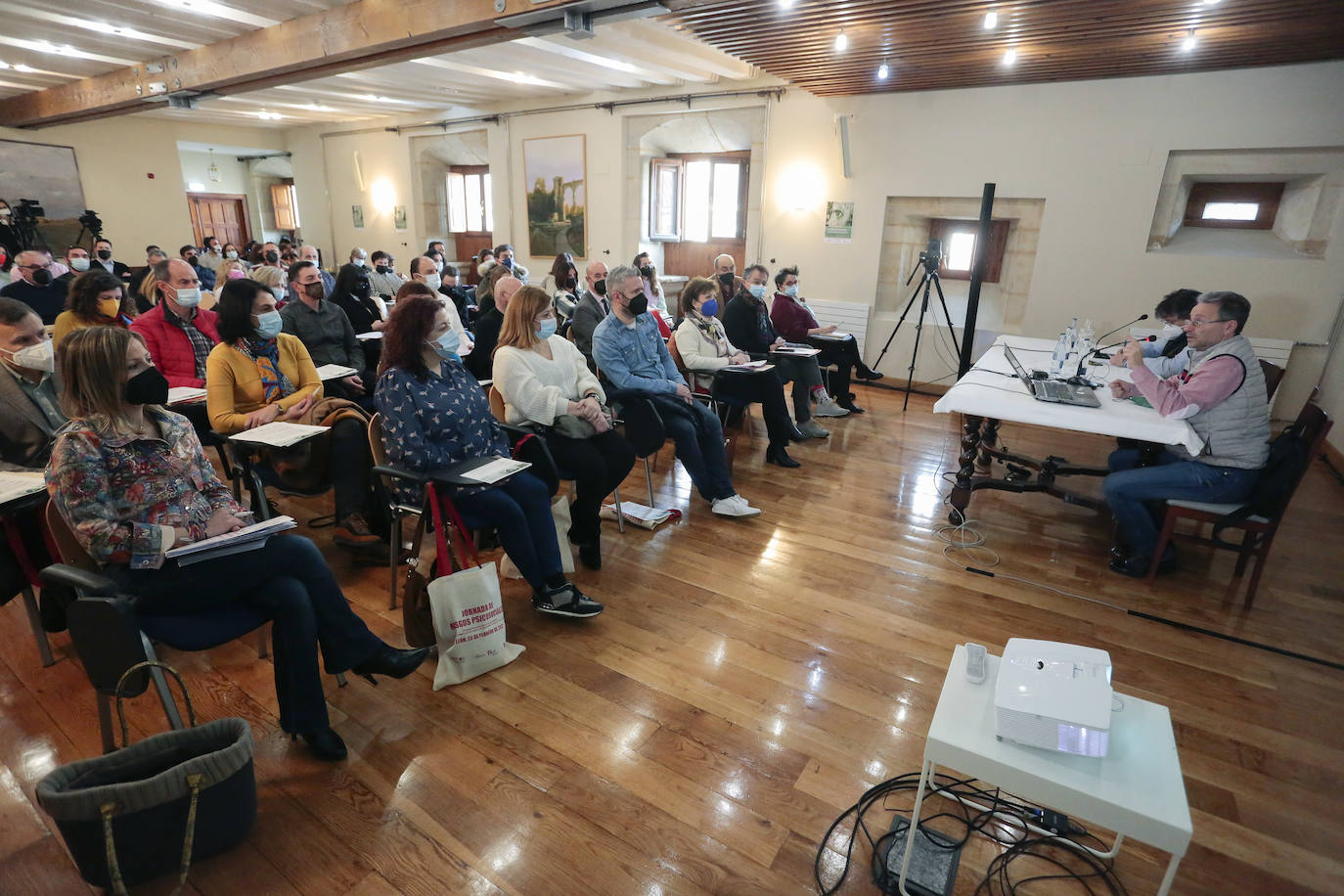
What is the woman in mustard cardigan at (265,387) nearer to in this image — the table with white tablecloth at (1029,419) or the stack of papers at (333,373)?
the stack of papers at (333,373)

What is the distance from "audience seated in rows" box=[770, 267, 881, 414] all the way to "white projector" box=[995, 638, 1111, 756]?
424cm

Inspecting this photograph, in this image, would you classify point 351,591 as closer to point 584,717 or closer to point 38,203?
point 584,717

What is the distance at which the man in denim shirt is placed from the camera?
3516 mm

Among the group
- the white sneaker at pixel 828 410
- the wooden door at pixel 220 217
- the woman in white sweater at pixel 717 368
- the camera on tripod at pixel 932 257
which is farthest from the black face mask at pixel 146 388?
the wooden door at pixel 220 217

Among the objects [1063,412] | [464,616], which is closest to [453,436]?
[464,616]

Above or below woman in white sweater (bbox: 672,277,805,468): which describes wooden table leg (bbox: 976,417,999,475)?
below

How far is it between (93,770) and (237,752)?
286mm

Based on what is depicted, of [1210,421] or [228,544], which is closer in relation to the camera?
[228,544]

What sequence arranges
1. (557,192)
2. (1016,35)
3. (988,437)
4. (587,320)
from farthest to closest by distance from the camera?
(557,192)
(1016,35)
(988,437)
(587,320)

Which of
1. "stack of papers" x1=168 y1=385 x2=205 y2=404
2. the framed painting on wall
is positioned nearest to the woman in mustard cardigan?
"stack of papers" x1=168 y1=385 x2=205 y2=404

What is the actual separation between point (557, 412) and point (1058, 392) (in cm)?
252

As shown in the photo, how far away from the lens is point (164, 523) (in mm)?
1762

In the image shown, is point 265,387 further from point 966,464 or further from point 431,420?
point 966,464

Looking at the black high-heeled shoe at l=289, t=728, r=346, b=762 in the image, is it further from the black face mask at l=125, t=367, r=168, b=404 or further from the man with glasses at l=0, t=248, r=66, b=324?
the man with glasses at l=0, t=248, r=66, b=324
